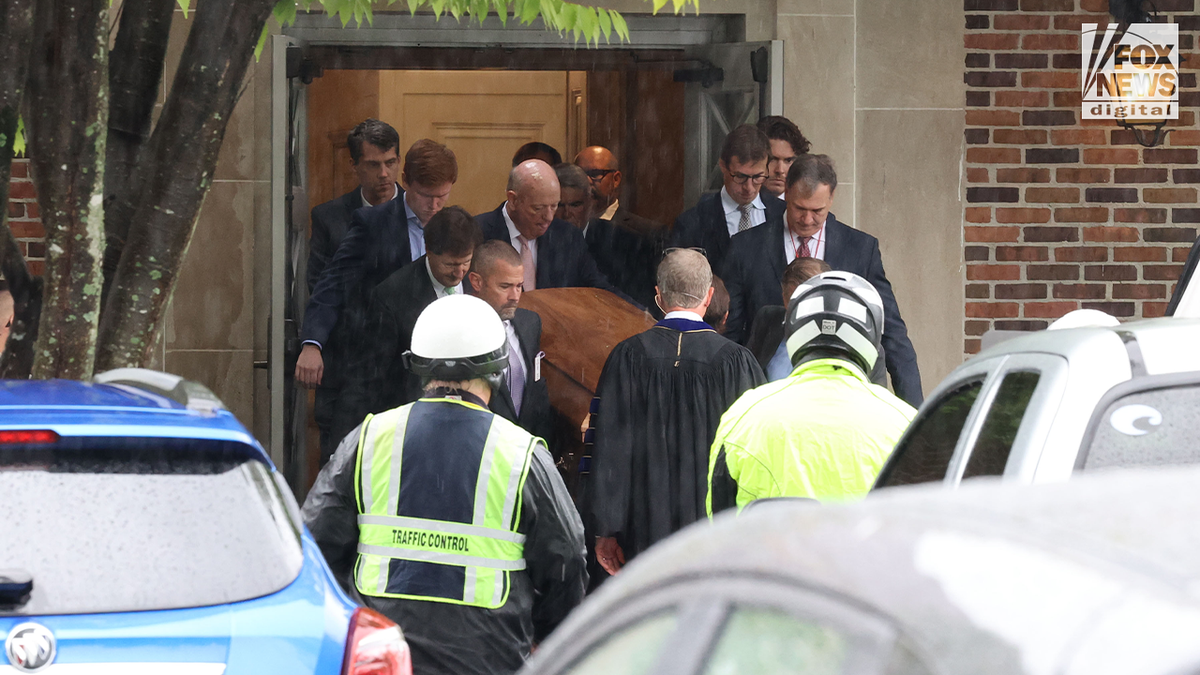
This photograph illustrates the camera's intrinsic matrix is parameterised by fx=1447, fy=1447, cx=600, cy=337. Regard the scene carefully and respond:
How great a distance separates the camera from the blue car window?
255 cm

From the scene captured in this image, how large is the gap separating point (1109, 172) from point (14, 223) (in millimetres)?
6417

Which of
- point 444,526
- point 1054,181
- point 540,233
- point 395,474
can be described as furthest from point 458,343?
point 1054,181

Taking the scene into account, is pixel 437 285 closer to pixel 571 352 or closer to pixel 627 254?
pixel 571 352

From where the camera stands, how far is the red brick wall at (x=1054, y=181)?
8562 mm

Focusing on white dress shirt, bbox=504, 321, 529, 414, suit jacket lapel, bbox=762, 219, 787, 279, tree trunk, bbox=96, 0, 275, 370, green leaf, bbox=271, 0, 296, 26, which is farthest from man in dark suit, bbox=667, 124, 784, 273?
tree trunk, bbox=96, 0, 275, 370

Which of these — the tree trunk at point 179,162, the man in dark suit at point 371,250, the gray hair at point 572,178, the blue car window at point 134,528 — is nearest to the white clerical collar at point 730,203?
the gray hair at point 572,178

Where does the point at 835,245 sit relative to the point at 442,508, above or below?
above

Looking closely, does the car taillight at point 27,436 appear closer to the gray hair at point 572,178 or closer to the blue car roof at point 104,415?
the blue car roof at point 104,415

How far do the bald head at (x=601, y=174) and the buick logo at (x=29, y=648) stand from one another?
260 inches

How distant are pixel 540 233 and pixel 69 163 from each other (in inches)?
129

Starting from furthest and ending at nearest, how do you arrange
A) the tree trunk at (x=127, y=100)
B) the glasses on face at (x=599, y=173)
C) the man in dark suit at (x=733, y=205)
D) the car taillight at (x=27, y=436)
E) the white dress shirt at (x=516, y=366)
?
the glasses on face at (x=599, y=173) → the man in dark suit at (x=733, y=205) → the white dress shirt at (x=516, y=366) → the tree trunk at (x=127, y=100) → the car taillight at (x=27, y=436)

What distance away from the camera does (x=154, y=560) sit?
8.58 feet

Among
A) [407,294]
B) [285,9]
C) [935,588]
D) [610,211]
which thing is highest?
[285,9]

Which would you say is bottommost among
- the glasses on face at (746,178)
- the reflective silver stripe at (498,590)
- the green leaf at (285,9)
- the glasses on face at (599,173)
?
the reflective silver stripe at (498,590)
